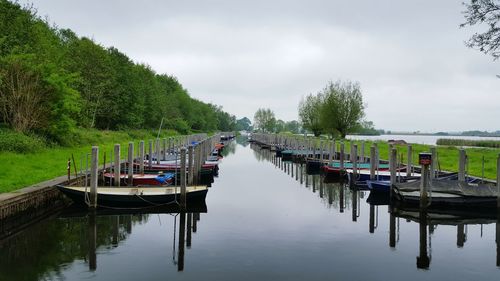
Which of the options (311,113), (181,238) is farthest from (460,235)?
(311,113)

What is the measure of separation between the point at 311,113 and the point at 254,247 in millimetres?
92515

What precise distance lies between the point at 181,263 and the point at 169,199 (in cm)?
811

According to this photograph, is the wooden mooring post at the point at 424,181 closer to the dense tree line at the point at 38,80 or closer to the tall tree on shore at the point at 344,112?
the dense tree line at the point at 38,80

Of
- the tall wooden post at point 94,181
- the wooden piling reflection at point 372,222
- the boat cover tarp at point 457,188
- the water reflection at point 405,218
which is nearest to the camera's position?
the water reflection at point 405,218

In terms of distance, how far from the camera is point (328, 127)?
274ft

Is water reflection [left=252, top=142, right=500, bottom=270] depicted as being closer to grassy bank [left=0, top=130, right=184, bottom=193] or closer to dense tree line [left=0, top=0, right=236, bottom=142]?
grassy bank [left=0, top=130, right=184, bottom=193]

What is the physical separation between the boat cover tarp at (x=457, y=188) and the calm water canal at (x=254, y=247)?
6.48ft

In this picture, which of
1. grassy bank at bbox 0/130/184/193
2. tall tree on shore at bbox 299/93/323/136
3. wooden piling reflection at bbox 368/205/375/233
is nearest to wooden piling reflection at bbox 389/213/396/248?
wooden piling reflection at bbox 368/205/375/233

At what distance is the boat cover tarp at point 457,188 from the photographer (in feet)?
70.8

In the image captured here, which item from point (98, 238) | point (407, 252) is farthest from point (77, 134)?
point (407, 252)

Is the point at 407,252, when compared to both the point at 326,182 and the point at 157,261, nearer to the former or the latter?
the point at 157,261

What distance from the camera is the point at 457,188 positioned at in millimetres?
21891

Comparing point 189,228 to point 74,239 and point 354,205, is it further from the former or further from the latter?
point 354,205

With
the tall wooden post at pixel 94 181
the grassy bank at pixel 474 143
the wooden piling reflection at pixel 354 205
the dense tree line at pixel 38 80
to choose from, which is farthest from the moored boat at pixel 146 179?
the grassy bank at pixel 474 143
